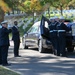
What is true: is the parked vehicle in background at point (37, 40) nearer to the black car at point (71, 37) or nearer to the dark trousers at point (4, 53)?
the black car at point (71, 37)

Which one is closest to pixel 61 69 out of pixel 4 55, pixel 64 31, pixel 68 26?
pixel 4 55

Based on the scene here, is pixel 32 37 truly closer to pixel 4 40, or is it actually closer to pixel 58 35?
pixel 58 35

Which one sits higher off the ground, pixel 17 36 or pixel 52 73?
pixel 17 36

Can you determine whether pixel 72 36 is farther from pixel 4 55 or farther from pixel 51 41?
pixel 4 55

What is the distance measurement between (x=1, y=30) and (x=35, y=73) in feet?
8.45

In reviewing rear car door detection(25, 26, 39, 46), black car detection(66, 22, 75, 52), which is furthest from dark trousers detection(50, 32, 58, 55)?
rear car door detection(25, 26, 39, 46)

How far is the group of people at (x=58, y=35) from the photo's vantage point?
13.8m

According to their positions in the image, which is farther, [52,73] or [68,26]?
[68,26]

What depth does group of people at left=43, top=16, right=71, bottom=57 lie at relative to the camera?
1376 centimetres

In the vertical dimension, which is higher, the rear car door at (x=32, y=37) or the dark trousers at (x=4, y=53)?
the rear car door at (x=32, y=37)

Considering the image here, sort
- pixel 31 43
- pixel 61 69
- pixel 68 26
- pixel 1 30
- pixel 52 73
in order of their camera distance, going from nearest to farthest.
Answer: pixel 52 73 < pixel 61 69 < pixel 1 30 < pixel 68 26 < pixel 31 43

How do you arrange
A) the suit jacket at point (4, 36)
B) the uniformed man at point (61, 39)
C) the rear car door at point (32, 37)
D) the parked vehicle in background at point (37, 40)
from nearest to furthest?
1. the suit jacket at point (4, 36)
2. the uniformed man at point (61, 39)
3. the parked vehicle in background at point (37, 40)
4. the rear car door at point (32, 37)

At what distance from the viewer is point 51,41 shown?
1436 cm

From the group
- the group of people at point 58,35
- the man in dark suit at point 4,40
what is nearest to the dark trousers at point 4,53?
the man in dark suit at point 4,40
